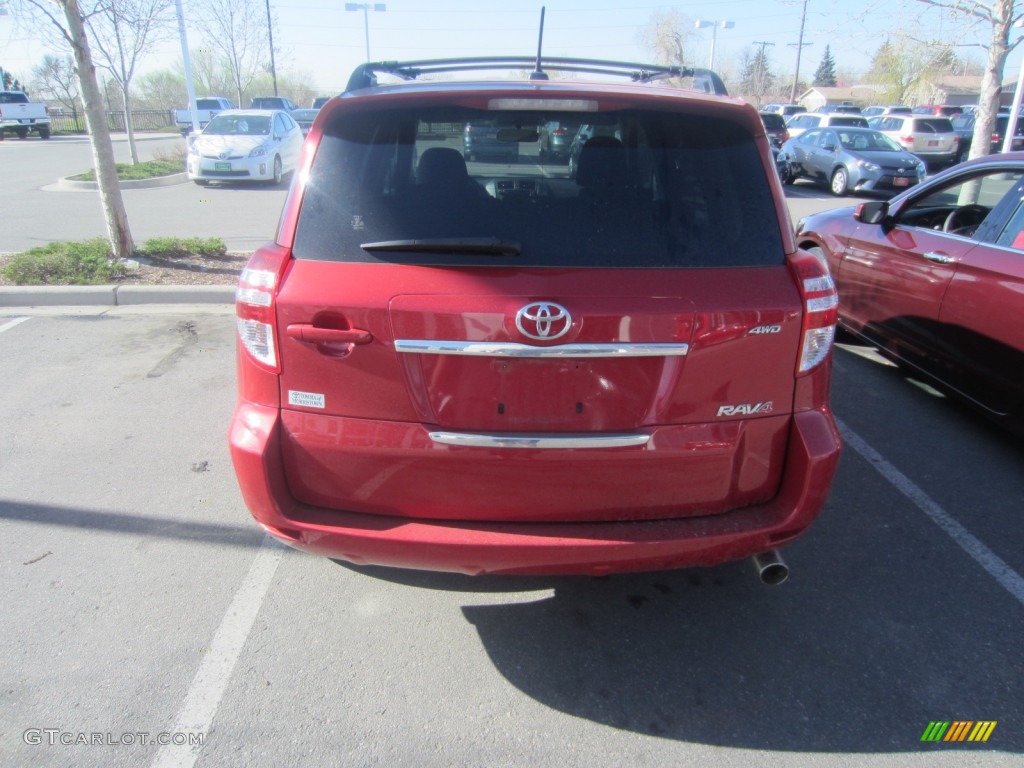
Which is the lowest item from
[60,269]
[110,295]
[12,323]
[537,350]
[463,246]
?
[12,323]

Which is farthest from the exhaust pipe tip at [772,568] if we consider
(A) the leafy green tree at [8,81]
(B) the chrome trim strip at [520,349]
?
(A) the leafy green tree at [8,81]

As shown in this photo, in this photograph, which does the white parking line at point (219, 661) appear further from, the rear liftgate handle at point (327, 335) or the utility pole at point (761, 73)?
the utility pole at point (761, 73)

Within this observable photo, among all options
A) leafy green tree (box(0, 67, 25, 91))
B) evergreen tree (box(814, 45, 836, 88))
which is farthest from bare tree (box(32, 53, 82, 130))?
evergreen tree (box(814, 45, 836, 88))

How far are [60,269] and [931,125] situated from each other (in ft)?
80.6

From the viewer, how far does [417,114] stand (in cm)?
240

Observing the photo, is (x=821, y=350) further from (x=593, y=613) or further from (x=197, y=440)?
(x=197, y=440)

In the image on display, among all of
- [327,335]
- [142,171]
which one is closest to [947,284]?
[327,335]

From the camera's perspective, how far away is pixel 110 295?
7.21 meters

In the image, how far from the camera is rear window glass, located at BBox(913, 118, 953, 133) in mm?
22266

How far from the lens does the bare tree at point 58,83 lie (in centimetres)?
4209

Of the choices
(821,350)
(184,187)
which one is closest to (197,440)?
(821,350)

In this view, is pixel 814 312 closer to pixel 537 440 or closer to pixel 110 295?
pixel 537 440

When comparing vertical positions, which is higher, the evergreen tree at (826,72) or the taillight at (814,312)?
the evergreen tree at (826,72)

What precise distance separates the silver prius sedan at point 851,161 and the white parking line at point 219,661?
16935mm
